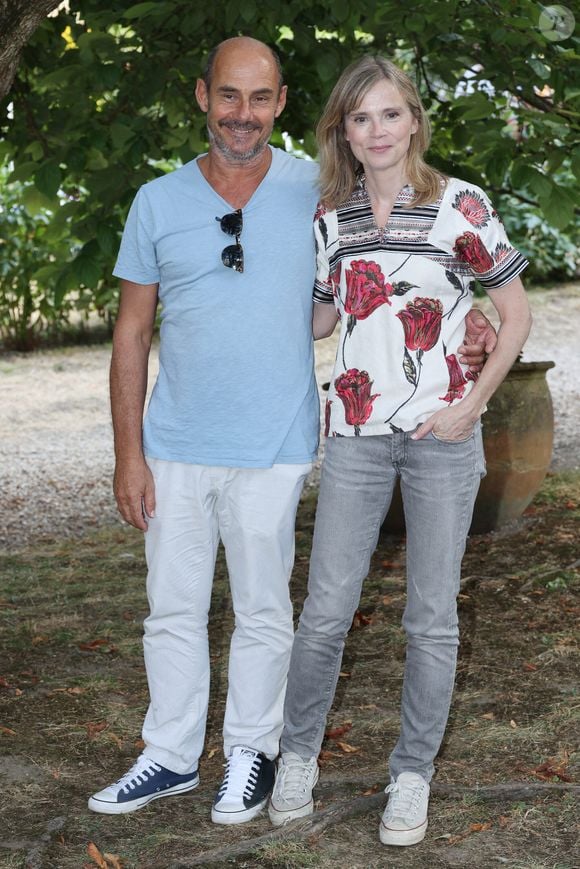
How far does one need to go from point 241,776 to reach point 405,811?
1.45ft

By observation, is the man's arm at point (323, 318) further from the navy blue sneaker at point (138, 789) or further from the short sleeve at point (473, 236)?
the navy blue sneaker at point (138, 789)

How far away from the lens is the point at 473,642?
4.72 m

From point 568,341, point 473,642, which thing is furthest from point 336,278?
point 568,341

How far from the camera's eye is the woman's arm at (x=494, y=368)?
2717 mm

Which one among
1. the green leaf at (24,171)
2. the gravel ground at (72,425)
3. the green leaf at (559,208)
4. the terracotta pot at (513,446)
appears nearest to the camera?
the green leaf at (559,208)

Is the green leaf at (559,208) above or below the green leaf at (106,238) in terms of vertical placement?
above

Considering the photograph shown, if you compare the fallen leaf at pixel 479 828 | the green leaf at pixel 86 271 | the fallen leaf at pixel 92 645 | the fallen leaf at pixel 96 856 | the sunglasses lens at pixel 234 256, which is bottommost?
the fallen leaf at pixel 92 645

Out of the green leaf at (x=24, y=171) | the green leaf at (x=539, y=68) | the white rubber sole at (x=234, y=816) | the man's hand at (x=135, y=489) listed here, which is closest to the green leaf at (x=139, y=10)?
the green leaf at (x=24, y=171)

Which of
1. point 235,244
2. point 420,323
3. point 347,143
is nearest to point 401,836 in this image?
point 420,323

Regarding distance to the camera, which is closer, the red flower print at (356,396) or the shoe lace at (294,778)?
the red flower print at (356,396)

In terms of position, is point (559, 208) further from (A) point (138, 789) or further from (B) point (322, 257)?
(A) point (138, 789)

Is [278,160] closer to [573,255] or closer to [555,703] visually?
[555,703]

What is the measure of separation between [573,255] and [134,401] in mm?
13414

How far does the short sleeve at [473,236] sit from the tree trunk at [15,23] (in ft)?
4.76
